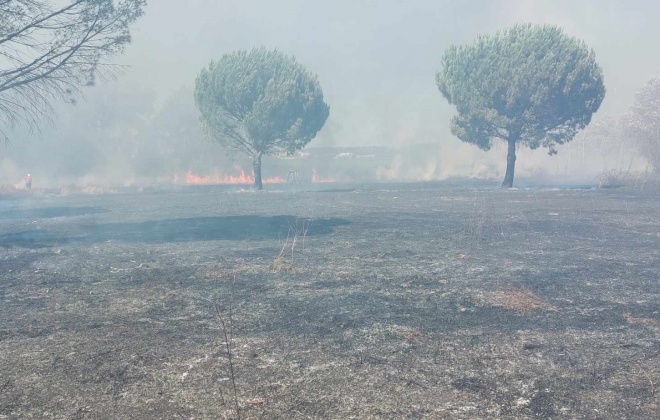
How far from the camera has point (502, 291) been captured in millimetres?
7711

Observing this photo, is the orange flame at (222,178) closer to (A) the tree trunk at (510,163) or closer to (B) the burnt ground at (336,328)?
(A) the tree trunk at (510,163)

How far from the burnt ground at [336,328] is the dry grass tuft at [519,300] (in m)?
0.04

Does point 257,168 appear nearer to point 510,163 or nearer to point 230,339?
point 510,163

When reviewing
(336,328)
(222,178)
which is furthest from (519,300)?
(222,178)

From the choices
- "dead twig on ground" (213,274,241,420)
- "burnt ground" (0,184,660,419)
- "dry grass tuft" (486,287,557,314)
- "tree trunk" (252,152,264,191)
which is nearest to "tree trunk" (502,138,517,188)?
"tree trunk" (252,152,264,191)

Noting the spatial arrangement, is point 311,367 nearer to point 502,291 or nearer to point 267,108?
point 502,291

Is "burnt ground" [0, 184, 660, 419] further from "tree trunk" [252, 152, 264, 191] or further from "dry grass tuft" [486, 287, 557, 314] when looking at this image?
"tree trunk" [252, 152, 264, 191]

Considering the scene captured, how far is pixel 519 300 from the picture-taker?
7.16 m

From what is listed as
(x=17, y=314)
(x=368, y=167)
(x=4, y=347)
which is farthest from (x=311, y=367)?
(x=368, y=167)

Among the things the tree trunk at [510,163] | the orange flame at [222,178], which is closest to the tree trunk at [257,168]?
the tree trunk at [510,163]

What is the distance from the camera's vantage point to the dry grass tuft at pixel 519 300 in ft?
22.2

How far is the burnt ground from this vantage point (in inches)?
162

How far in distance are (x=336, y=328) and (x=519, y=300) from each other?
281 centimetres

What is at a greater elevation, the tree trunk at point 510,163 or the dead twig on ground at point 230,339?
the tree trunk at point 510,163
